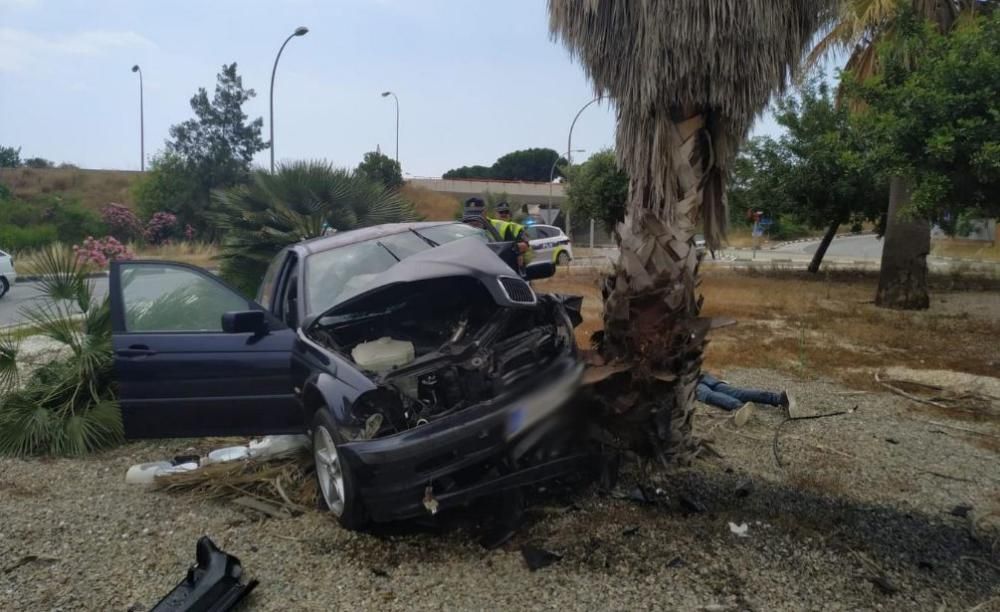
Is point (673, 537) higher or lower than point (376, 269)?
lower

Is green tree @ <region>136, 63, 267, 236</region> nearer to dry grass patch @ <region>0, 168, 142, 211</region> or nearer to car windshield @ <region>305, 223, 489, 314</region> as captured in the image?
dry grass patch @ <region>0, 168, 142, 211</region>

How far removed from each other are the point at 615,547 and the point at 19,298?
1904 cm

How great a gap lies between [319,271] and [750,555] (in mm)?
3407

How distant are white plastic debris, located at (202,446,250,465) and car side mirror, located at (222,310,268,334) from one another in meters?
0.94

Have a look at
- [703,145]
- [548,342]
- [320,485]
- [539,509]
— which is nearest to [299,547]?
[320,485]

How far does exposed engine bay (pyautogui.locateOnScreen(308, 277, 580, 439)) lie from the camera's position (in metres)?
4.20

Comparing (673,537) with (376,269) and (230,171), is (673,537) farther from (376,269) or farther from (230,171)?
(230,171)

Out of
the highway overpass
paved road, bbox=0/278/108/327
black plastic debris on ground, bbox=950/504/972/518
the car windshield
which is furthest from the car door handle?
the highway overpass

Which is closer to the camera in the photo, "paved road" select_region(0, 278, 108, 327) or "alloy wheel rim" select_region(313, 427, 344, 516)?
"alloy wheel rim" select_region(313, 427, 344, 516)

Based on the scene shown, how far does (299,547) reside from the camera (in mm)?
4230

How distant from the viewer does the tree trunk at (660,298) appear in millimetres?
4520

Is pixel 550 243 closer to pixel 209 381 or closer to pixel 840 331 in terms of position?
pixel 840 331

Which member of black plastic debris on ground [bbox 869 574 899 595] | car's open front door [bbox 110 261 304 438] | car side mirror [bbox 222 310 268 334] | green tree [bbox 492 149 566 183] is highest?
green tree [bbox 492 149 566 183]

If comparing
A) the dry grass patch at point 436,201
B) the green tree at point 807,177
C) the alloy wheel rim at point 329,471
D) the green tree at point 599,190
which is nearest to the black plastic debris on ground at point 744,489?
the alloy wheel rim at point 329,471
